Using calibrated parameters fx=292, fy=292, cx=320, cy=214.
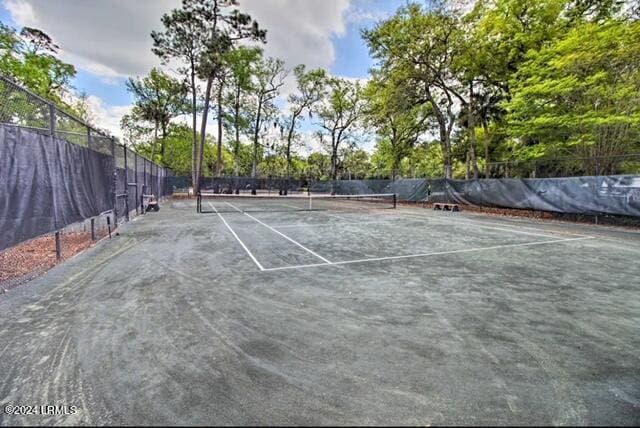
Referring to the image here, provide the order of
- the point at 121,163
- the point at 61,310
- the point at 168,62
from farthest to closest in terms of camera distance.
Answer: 1. the point at 168,62
2. the point at 121,163
3. the point at 61,310

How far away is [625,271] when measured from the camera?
463 cm

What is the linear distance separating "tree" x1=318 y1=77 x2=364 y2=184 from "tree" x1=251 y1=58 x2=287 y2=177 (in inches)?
250

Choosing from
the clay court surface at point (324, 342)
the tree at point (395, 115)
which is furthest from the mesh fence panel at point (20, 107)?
the tree at point (395, 115)

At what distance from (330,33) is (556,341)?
28676 mm

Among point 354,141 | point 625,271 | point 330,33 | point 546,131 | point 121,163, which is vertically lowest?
point 625,271

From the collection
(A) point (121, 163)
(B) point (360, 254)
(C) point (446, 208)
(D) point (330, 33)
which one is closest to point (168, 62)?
(D) point (330, 33)

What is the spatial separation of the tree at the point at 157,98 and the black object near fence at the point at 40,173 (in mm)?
29816

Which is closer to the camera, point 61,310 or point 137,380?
point 137,380

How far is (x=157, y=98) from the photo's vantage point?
113ft

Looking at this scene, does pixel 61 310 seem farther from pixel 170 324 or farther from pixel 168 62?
pixel 168 62

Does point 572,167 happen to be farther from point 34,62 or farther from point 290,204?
point 34,62

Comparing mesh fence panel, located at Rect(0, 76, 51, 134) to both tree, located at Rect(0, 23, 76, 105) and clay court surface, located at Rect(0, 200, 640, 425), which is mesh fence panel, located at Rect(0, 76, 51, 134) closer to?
clay court surface, located at Rect(0, 200, 640, 425)

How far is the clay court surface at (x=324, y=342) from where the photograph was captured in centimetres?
168

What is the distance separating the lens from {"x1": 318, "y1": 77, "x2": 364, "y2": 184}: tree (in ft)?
124
